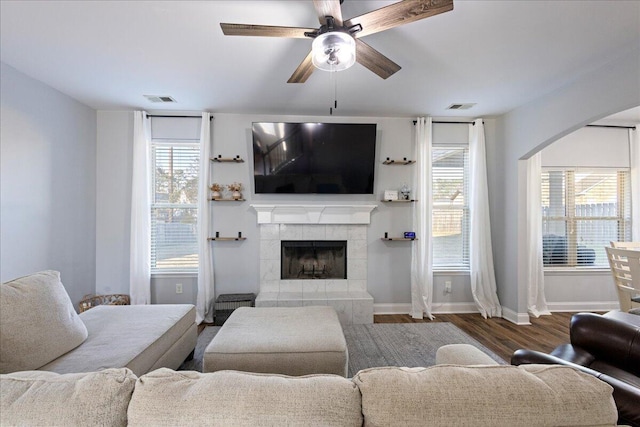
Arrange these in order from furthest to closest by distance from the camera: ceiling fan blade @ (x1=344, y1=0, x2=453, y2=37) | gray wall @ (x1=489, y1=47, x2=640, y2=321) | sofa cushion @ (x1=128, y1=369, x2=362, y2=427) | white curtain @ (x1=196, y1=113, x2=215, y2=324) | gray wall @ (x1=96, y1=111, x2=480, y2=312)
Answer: gray wall @ (x1=96, y1=111, x2=480, y2=312) → white curtain @ (x1=196, y1=113, x2=215, y2=324) → gray wall @ (x1=489, y1=47, x2=640, y2=321) → ceiling fan blade @ (x1=344, y1=0, x2=453, y2=37) → sofa cushion @ (x1=128, y1=369, x2=362, y2=427)

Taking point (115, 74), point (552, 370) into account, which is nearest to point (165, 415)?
point (552, 370)

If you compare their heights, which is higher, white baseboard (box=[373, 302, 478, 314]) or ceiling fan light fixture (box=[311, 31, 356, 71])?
ceiling fan light fixture (box=[311, 31, 356, 71])

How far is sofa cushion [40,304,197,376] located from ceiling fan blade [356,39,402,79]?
7.57 feet

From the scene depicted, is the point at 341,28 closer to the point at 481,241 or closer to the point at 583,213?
the point at 481,241

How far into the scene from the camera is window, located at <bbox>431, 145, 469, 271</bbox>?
3.91 m

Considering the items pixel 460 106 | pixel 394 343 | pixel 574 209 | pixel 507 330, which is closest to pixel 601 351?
pixel 394 343

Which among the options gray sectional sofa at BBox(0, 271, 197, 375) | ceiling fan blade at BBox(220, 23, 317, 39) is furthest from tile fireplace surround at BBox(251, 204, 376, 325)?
ceiling fan blade at BBox(220, 23, 317, 39)

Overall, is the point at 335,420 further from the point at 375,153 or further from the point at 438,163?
the point at 438,163

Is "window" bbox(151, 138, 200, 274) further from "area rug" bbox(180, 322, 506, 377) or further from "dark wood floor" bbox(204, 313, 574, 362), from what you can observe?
"area rug" bbox(180, 322, 506, 377)

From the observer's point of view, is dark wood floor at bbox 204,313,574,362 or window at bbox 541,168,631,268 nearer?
dark wood floor at bbox 204,313,574,362

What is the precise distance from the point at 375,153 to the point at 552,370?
3.22 m

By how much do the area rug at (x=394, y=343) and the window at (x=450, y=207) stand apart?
0.92m

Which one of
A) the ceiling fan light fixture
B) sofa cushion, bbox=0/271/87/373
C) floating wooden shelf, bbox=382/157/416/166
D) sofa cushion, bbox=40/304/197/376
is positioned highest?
the ceiling fan light fixture

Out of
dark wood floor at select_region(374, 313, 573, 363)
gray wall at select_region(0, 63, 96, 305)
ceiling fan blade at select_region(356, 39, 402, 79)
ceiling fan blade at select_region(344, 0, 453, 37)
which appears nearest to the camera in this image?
ceiling fan blade at select_region(344, 0, 453, 37)
